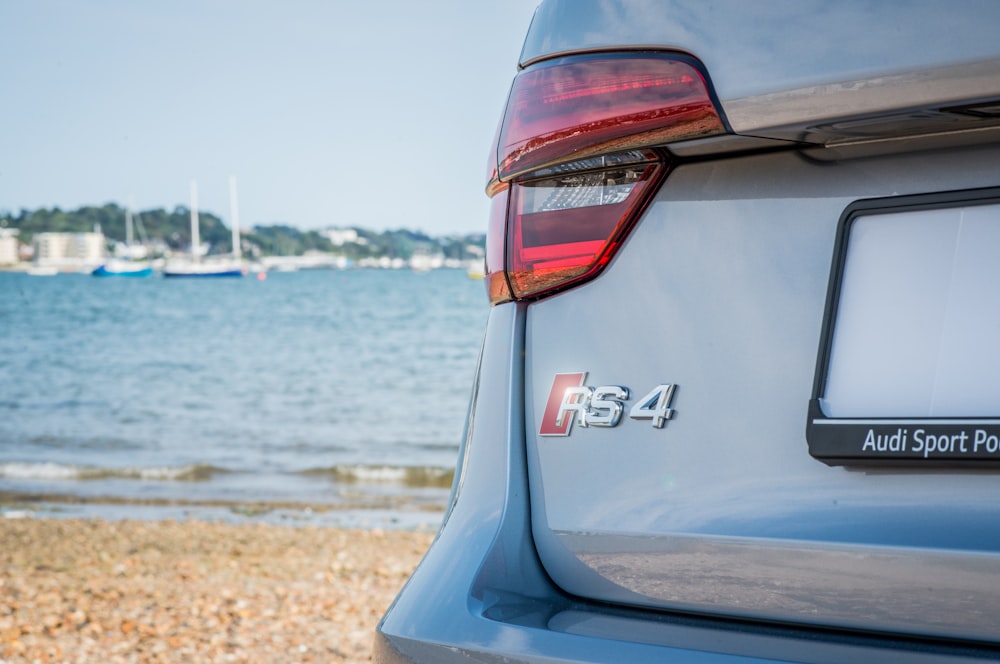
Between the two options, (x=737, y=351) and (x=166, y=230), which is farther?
(x=166, y=230)

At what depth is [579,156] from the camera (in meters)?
1.24

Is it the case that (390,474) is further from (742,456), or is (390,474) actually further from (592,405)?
(742,456)

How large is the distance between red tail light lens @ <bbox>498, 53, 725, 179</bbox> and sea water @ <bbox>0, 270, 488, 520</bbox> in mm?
4096

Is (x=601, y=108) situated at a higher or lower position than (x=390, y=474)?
higher

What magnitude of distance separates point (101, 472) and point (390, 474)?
129 inches

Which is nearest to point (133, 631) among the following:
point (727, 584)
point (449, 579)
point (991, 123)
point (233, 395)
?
point (449, 579)

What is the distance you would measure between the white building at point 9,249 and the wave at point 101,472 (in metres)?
77.9

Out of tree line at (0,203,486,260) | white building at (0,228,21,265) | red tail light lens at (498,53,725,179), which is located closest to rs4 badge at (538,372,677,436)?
red tail light lens at (498,53,725,179)

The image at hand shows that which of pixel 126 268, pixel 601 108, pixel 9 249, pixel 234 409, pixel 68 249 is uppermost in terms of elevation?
pixel 9 249

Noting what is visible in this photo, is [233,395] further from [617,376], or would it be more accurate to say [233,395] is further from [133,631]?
[617,376]

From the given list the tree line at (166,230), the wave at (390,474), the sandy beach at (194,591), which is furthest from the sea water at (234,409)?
the tree line at (166,230)

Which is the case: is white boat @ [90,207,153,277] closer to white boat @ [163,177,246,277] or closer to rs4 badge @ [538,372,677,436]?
white boat @ [163,177,246,277]

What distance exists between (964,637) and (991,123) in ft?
1.69

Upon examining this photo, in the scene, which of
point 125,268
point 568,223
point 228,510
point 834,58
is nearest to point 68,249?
point 125,268
